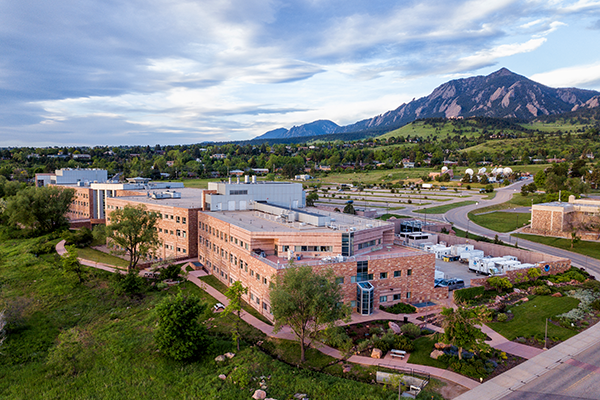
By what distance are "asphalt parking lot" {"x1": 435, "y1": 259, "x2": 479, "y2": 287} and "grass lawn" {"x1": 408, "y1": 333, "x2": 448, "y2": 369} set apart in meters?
18.8

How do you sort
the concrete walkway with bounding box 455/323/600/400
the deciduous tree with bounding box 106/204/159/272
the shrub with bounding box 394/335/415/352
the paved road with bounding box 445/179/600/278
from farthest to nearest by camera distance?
the paved road with bounding box 445/179/600/278
the deciduous tree with bounding box 106/204/159/272
the shrub with bounding box 394/335/415/352
the concrete walkway with bounding box 455/323/600/400

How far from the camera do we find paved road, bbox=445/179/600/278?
2243 inches

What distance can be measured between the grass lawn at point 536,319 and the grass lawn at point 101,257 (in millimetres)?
52137

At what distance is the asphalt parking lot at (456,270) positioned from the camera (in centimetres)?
5064

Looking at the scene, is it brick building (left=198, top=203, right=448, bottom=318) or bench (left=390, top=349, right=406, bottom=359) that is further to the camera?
brick building (left=198, top=203, right=448, bottom=318)

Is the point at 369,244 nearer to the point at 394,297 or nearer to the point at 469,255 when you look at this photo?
the point at 394,297

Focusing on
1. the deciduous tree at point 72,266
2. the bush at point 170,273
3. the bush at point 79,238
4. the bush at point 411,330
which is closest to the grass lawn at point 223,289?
the bush at point 170,273

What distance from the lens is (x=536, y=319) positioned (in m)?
36.6

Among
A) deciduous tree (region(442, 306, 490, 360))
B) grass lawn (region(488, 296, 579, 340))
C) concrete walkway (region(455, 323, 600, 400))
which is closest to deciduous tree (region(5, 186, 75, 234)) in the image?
deciduous tree (region(442, 306, 490, 360))

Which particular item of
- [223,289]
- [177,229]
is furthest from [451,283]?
[177,229]

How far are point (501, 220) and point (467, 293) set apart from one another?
178 feet

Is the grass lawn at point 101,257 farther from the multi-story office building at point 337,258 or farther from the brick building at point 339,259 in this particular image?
the brick building at point 339,259

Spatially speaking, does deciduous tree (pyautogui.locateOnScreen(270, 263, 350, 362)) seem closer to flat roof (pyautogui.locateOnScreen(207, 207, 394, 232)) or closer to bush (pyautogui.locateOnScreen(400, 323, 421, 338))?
bush (pyautogui.locateOnScreen(400, 323, 421, 338))

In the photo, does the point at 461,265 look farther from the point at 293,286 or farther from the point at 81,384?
the point at 81,384
